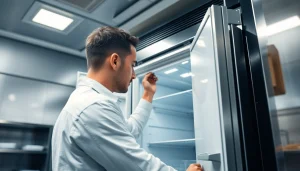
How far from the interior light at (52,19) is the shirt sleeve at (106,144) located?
6.44 ft

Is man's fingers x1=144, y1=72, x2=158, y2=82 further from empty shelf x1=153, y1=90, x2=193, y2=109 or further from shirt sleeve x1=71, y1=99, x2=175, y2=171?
shirt sleeve x1=71, y1=99, x2=175, y2=171

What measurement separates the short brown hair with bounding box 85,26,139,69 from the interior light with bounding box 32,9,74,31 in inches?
61.2

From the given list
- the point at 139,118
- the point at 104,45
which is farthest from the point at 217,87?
the point at 139,118

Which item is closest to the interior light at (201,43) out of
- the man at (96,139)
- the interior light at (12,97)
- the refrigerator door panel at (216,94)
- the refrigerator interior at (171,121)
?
the refrigerator door panel at (216,94)

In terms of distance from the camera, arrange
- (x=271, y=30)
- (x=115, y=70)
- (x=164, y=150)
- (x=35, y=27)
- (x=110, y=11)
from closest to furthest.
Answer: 1. (x=271, y=30)
2. (x=115, y=70)
3. (x=164, y=150)
4. (x=110, y=11)
5. (x=35, y=27)

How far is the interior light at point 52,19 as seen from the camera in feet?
8.21

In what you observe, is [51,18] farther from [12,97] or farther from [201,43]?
[201,43]

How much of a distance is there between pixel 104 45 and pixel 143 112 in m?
0.59

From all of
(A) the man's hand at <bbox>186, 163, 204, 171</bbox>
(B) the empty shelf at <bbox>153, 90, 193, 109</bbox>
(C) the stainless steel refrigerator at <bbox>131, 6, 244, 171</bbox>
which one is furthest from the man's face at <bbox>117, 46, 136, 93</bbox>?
(B) the empty shelf at <bbox>153, 90, 193, 109</bbox>

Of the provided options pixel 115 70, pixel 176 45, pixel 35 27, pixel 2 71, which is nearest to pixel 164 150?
pixel 176 45

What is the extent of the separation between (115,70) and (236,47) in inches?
21.9

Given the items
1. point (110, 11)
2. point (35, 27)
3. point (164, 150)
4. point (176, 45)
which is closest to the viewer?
point (176, 45)

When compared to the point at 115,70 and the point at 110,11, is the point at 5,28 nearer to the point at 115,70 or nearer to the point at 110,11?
the point at 110,11

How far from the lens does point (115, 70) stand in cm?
114
